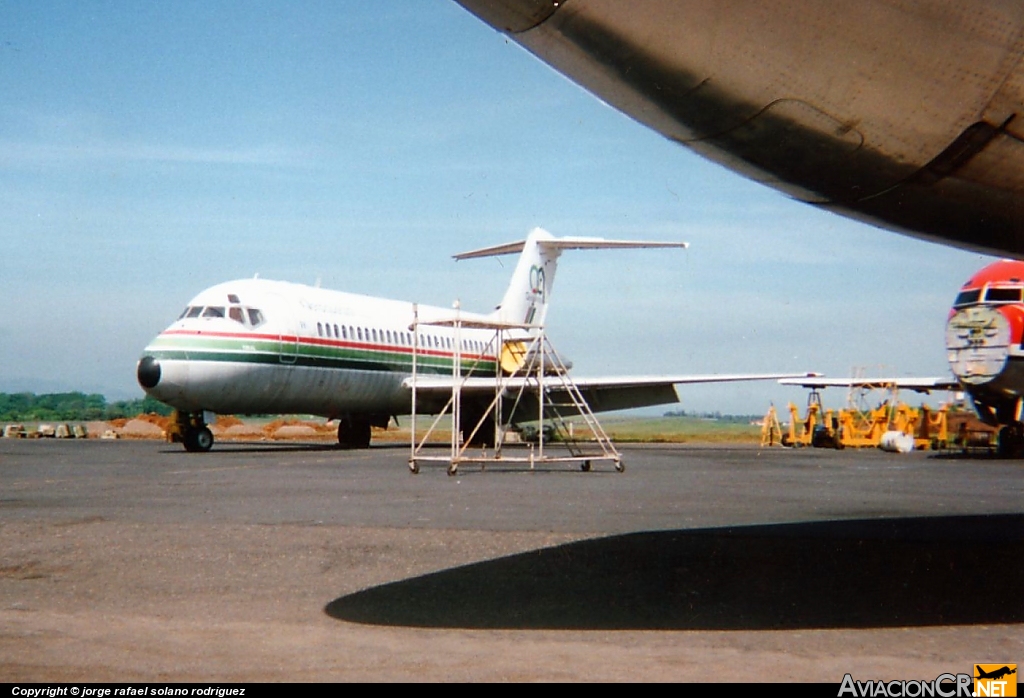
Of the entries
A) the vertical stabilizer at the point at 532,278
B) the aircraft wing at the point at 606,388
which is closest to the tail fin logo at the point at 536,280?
the vertical stabilizer at the point at 532,278

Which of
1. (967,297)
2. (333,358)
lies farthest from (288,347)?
(967,297)

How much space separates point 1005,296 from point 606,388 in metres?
10.2

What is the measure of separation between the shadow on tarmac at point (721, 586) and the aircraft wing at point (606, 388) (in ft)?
56.7

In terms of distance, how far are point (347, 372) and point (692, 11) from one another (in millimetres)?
22766

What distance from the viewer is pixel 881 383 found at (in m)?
32.9

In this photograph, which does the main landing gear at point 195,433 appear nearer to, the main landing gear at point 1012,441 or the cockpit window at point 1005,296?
the cockpit window at point 1005,296

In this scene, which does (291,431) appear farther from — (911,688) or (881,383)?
(911,688)

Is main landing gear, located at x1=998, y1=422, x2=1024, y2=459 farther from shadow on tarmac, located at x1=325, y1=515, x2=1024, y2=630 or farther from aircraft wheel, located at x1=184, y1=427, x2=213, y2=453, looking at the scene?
aircraft wheel, located at x1=184, y1=427, x2=213, y2=453

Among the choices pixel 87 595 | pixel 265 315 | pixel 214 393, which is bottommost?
pixel 87 595

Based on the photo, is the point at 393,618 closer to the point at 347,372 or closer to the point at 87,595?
the point at 87,595

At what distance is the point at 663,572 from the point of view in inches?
262

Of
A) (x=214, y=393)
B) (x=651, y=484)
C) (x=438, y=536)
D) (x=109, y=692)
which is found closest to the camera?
(x=109, y=692)

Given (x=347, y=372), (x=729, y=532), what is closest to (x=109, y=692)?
(x=729, y=532)

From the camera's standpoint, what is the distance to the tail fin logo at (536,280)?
3341 cm
